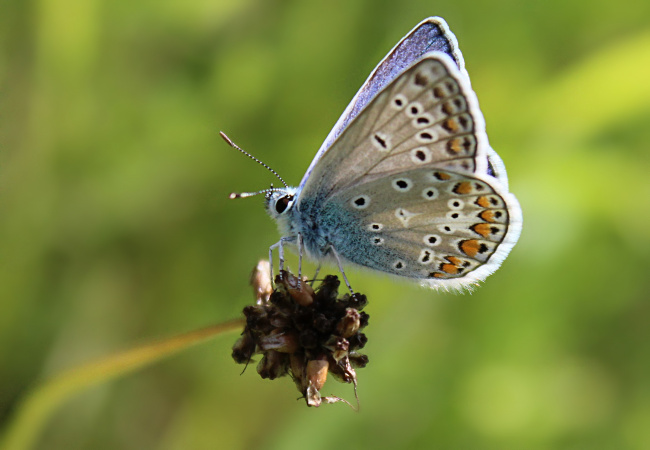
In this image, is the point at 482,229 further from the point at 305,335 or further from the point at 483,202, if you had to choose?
the point at 305,335

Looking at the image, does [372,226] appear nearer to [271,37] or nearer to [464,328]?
[464,328]

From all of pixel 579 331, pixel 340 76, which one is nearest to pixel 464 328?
pixel 579 331

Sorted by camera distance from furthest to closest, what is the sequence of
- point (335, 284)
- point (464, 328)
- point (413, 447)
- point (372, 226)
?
1. point (464, 328)
2. point (413, 447)
3. point (372, 226)
4. point (335, 284)

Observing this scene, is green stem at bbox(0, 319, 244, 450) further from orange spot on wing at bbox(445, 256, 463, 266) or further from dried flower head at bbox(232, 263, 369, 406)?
orange spot on wing at bbox(445, 256, 463, 266)

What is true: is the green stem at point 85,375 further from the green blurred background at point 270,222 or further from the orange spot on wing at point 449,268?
the green blurred background at point 270,222

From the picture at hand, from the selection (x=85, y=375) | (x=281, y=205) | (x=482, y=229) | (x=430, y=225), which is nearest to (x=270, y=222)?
(x=281, y=205)

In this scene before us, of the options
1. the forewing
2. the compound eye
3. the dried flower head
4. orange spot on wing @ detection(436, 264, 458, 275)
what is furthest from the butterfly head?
orange spot on wing @ detection(436, 264, 458, 275)
